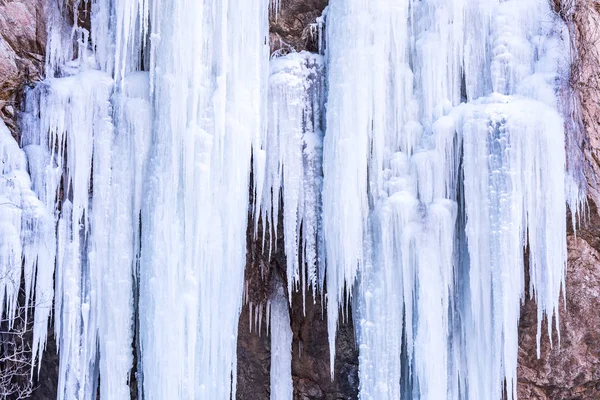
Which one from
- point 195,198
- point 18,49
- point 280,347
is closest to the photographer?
point 195,198

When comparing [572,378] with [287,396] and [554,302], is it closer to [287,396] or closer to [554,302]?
[554,302]

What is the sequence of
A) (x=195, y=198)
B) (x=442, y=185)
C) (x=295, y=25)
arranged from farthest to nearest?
(x=295, y=25)
(x=442, y=185)
(x=195, y=198)

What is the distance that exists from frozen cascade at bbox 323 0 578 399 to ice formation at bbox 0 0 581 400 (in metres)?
0.02

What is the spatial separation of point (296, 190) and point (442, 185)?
1296 millimetres

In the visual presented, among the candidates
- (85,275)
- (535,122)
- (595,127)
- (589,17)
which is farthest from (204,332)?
(589,17)

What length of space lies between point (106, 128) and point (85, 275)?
4.31 feet

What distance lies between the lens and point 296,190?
6.89m

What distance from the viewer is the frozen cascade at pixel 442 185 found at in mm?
6223

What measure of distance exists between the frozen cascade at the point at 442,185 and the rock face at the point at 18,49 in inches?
106

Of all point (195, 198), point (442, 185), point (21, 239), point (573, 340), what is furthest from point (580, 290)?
point (21, 239)

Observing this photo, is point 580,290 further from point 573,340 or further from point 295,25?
point 295,25

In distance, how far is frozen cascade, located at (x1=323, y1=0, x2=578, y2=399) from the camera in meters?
6.22

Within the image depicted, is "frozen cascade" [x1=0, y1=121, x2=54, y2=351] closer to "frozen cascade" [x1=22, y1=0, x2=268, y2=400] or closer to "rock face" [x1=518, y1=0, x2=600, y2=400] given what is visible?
"frozen cascade" [x1=22, y1=0, x2=268, y2=400]

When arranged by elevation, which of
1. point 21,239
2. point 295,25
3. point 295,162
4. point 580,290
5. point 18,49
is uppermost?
point 295,25
